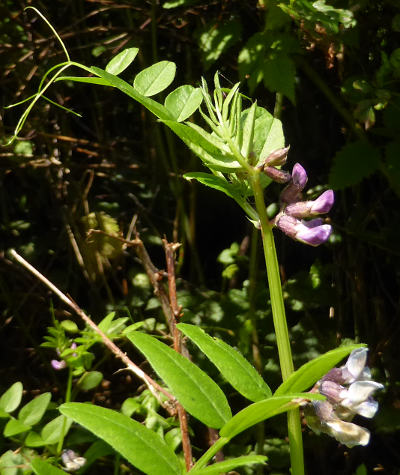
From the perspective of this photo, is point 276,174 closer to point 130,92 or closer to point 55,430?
point 130,92

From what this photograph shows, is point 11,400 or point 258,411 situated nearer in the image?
point 258,411

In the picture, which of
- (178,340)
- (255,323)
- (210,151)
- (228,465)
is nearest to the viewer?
(228,465)

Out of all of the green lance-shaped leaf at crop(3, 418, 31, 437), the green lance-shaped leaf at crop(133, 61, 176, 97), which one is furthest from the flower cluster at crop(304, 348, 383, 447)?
the green lance-shaped leaf at crop(3, 418, 31, 437)

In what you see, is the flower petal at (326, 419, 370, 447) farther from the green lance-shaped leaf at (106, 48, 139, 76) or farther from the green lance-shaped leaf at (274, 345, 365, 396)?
the green lance-shaped leaf at (106, 48, 139, 76)

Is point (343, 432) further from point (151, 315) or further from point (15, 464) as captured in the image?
point (151, 315)

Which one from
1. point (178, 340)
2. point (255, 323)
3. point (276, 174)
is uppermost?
point (276, 174)

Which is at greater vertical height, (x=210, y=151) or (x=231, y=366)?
(x=210, y=151)

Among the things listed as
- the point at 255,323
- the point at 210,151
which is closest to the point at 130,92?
the point at 210,151
